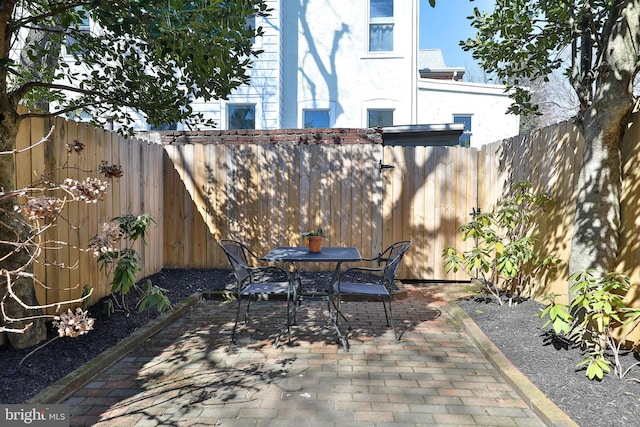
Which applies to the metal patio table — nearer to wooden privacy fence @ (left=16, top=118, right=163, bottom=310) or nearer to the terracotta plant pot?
the terracotta plant pot

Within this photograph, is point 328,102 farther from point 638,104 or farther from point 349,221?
point 638,104

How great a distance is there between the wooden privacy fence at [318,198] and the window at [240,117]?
3.27 meters

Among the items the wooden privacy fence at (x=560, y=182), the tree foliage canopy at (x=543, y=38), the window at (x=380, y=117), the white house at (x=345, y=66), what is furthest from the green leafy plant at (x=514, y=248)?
the white house at (x=345, y=66)

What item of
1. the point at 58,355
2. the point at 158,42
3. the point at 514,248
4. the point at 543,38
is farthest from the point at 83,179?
the point at 543,38

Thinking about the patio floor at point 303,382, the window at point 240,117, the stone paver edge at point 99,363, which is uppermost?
the window at point 240,117

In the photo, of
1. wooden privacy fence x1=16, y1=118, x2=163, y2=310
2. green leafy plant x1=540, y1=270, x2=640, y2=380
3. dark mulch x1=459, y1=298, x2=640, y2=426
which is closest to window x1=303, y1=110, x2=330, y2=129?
wooden privacy fence x1=16, y1=118, x2=163, y2=310

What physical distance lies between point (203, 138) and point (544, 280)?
6.12 metres

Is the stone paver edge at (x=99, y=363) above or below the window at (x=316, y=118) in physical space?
below

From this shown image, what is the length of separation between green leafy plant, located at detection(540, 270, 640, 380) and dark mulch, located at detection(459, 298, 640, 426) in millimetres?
81

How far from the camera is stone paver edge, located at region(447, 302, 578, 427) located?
221 cm

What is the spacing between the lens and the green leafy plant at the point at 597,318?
98.7 inches

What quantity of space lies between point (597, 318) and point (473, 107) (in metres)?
8.68

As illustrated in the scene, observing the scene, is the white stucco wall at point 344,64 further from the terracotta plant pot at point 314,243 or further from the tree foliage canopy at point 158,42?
the terracotta plant pot at point 314,243

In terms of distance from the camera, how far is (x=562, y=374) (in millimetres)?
2695
